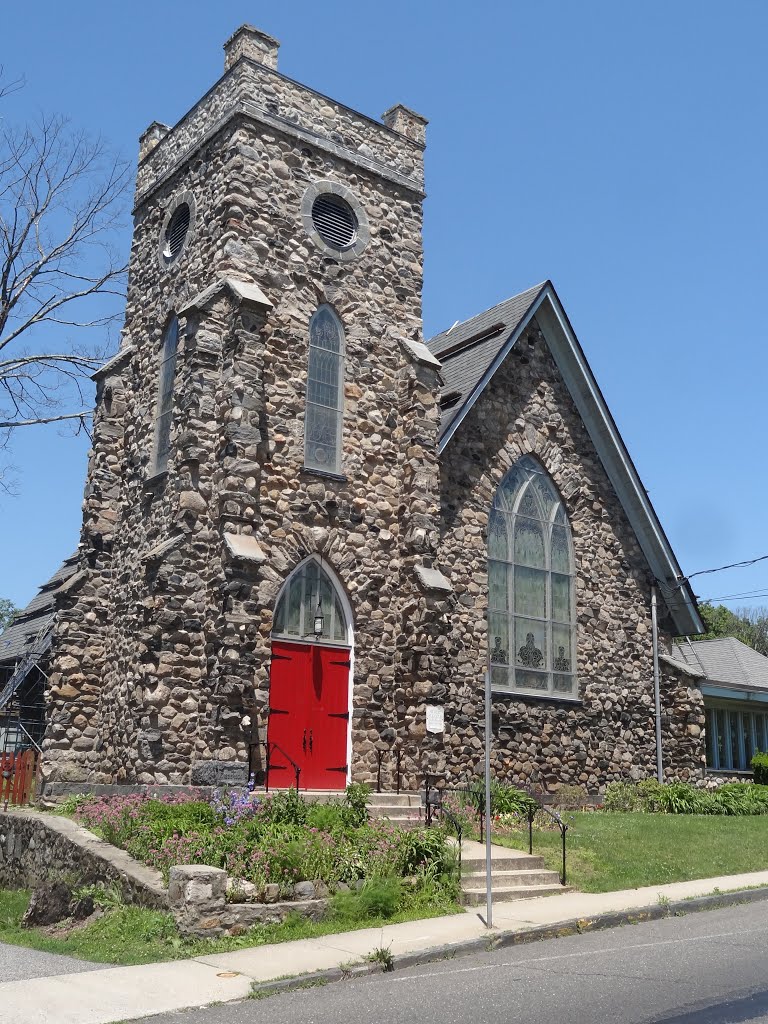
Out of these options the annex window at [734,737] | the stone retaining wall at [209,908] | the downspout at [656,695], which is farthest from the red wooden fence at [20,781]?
the annex window at [734,737]

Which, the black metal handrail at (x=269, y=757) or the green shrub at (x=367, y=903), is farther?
the black metal handrail at (x=269, y=757)

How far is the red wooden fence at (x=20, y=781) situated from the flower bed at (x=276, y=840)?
3887 millimetres

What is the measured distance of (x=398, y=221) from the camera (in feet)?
60.6

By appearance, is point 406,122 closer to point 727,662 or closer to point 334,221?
point 334,221

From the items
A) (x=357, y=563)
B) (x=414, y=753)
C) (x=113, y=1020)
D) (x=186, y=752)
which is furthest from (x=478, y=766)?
(x=113, y=1020)

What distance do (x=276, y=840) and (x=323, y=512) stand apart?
6.15 metres

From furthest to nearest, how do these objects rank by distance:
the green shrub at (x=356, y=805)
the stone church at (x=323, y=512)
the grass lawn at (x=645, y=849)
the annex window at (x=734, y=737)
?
the annex window at (x=734, y=737), the stone church at (x=323, y=512), the grass lawn at (x=645, y=849), the green shrub at (x=356, y=805)

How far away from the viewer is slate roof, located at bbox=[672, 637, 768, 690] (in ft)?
79.3

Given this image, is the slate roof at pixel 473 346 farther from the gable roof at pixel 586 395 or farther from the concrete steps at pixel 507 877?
the concrete steps at pixel 507 877

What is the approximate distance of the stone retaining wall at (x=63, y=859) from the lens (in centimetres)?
1071

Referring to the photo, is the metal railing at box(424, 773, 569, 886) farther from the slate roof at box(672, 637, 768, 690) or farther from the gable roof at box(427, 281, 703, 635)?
the slate roof at box(672, 637, 768, 690)

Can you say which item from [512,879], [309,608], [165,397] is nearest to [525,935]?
[512,879]

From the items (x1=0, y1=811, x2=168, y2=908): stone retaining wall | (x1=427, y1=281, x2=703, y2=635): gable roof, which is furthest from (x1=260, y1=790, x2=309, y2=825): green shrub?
(x1=427, y1=281, x2=703, y2=635): gable roof

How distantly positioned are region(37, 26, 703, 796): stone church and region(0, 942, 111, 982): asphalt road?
4.25 m
